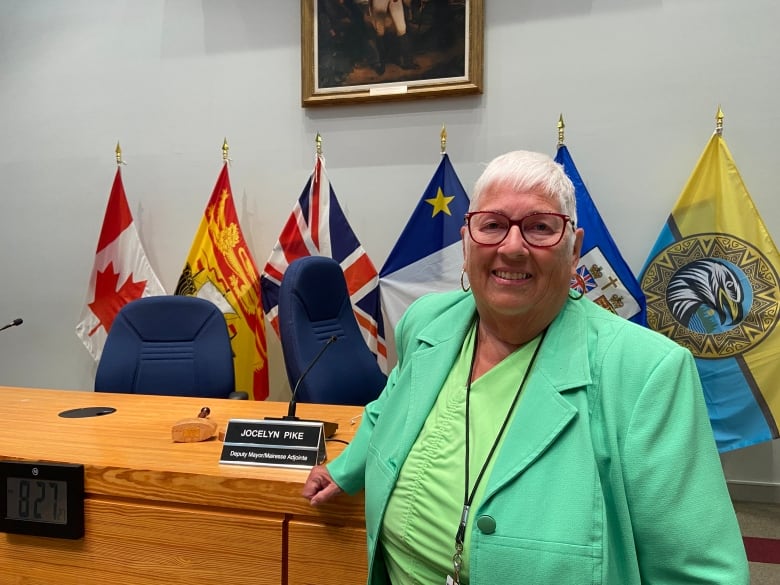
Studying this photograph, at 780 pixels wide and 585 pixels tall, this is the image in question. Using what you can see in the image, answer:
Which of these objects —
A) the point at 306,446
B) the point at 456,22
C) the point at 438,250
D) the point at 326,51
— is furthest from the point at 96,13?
the point at 306,446

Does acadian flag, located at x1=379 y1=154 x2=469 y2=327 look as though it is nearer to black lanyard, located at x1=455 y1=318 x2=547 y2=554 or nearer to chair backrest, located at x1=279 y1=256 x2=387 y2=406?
chair backrest, located at x1=279 y1=256 x2=387 y2=406

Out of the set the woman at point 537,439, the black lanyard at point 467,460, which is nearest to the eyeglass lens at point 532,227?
the woman at point 537,439

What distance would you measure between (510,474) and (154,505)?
2.72 feet

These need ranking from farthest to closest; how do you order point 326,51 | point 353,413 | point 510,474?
point 326,51
point 353,413
point 510,474

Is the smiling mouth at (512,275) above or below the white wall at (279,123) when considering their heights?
below

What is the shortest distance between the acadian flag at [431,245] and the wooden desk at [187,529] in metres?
1.59

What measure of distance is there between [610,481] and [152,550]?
97 cm

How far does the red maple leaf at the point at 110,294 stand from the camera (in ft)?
10.1

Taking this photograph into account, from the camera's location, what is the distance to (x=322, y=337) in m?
2.21

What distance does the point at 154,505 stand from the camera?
1189 mm

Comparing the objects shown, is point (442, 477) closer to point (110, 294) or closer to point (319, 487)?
point (319, 487)

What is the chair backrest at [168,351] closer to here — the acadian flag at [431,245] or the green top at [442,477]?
the acadian flag at [431,245]

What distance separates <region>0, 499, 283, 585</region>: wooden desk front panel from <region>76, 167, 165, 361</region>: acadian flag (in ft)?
6.56

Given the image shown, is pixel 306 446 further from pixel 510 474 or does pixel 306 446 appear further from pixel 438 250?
pixel 438 250
